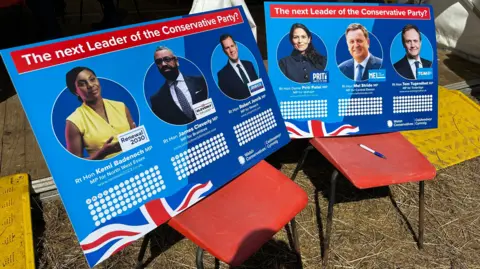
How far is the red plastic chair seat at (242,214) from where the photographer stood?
1430mm

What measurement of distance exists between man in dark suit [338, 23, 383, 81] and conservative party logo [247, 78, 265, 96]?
526 mm

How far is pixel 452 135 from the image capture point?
3186 mm

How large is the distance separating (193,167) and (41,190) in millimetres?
1378

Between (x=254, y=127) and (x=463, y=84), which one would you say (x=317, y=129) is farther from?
(x=463, y=84)

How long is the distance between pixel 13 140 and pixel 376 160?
106 inches

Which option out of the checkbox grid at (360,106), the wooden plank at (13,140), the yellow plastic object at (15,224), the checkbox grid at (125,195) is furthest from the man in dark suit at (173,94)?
the wooden plank at (13,140)

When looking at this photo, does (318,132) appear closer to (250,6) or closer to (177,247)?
(177,247)

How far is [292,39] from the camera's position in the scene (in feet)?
6.81

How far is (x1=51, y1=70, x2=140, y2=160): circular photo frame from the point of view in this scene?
1.28 meters

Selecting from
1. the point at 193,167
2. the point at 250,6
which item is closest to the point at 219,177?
the point at 193,167

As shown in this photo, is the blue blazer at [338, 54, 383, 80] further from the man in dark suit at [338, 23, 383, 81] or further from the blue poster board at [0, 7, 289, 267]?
the blue poster board at [0, 7, 289, 267]

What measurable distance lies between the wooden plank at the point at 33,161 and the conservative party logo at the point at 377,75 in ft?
7.26

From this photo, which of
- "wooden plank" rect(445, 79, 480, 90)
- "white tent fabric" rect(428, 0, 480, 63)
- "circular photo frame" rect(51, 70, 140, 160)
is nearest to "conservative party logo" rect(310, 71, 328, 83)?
"circular photo frame" rect(51, 70, 140, 160)

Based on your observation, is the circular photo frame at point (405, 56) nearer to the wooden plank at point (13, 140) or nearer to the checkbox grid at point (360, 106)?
the checkbox grid at point (360, 106)
